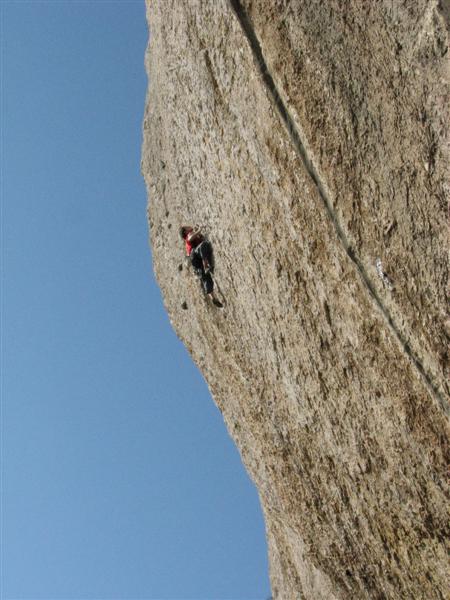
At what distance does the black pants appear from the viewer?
33.5 feet

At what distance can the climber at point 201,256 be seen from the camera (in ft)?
33.6

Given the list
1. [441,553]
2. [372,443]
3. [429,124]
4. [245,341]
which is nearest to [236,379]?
[245,341]

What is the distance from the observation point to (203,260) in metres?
10.4

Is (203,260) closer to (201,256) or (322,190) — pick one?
(201,256)

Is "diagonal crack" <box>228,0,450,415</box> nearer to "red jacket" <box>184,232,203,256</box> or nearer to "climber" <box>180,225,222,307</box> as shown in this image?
"climber" <box>180,225,222,307</box>

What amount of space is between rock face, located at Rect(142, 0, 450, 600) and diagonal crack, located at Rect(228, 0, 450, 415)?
1 centimetres

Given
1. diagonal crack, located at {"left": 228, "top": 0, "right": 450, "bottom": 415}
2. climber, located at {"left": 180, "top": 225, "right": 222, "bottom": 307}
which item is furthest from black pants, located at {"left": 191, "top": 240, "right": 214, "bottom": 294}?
diagonal crack, located at {"left": 228, "top": 0, "right": 450, "bottom": 415}

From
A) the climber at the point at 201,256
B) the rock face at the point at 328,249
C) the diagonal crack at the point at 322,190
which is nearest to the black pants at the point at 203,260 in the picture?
the climber at the point at 201,256

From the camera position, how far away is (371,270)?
25.5 ft

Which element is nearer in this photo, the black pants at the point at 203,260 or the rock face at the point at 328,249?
the rock face at the point at 328,249

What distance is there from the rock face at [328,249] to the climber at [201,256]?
185 mm

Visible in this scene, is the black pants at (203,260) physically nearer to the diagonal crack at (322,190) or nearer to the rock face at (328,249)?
the rock face at (328,249)

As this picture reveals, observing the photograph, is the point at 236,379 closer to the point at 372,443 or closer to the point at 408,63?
the point at 372,443

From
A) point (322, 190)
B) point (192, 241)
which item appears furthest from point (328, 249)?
point (192, 241)
